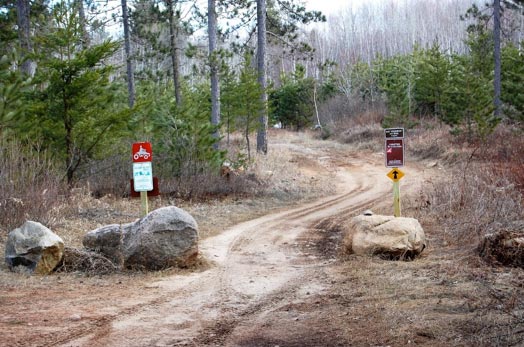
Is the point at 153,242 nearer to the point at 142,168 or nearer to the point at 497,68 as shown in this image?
the point at 142,168

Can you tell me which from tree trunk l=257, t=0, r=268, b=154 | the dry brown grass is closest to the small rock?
the dry brown grass

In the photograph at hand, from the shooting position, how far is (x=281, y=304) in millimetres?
7309

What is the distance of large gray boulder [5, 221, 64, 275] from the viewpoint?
873 cm

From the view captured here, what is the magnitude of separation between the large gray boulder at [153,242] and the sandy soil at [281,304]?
0.98 ft

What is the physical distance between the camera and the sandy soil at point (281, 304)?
19.3 feet

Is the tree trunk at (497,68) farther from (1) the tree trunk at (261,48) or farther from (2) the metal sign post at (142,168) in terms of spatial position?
(2) the metal sign post at (142,168)

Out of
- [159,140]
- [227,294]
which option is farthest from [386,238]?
[159,140]

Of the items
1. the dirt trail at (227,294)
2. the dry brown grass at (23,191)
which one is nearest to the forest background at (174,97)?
the dry brown grass at (23,191)

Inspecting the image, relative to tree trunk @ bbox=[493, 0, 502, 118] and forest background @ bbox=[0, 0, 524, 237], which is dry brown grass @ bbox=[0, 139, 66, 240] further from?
tree trunk @ bbox=[493, 0, 502, 118]

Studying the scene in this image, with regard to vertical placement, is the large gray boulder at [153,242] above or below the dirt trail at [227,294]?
above

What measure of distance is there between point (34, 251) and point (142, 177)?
2592mm

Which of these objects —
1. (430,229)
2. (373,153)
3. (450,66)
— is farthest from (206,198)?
(450,66)

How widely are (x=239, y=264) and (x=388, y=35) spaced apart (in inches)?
3592

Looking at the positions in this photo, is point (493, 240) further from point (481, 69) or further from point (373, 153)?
point (481, 69)
